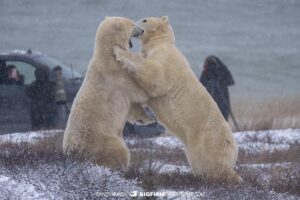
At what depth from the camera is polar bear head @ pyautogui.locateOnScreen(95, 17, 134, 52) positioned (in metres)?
8.17

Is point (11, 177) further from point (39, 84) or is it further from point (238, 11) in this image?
point (238, 11)

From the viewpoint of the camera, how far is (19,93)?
15.3 meters

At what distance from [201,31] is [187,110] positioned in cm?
4401

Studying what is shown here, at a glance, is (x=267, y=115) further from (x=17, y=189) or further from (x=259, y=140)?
(x=17, y=189)

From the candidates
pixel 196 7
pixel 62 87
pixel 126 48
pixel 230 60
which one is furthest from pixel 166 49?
pixel 196 7

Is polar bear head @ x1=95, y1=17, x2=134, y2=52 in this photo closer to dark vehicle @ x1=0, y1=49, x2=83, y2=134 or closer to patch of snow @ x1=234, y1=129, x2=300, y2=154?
patch of snow @ x1=234, y1=129, x2=300, y2=154

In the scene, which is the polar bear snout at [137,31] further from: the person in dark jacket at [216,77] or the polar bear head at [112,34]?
the person in dark jacket at [216,77]

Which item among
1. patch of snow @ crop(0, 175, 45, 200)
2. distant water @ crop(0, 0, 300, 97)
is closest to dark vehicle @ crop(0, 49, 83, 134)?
patch of snow @ crop(0, 175, 45, 200)

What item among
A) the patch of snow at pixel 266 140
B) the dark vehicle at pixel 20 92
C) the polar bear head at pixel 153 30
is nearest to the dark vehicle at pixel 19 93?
the dark vehicle at pixel 20 92

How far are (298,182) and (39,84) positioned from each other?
7.68 meters

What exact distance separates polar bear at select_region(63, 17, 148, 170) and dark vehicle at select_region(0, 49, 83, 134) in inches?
284

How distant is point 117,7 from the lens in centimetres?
5003

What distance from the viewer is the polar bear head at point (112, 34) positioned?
8172 mm

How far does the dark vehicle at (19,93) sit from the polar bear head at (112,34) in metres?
7.14
